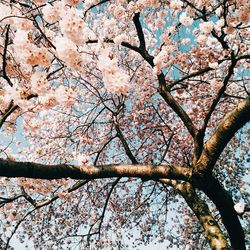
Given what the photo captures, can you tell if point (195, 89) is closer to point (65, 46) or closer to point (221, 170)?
point (221, 170)

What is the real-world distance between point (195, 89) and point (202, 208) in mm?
3695

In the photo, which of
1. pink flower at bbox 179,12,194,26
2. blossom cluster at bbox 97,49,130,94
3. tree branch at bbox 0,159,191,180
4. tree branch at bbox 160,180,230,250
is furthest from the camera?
pink flower at bbox 179,12,194,26

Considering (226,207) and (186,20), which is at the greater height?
(186,20)

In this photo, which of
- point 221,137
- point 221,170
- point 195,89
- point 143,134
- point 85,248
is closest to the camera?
point 221,137

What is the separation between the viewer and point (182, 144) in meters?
9.66

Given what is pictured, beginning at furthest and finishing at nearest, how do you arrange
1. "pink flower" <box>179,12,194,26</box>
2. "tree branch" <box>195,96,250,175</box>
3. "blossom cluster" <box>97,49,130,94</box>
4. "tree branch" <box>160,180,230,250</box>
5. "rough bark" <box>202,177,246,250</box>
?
1. "pink flower" <box>179,12,194,26</box>
2. "tree branch" <box>160,180,230,250</box>
3. "rough bark" <box>202,177,246,250</box>
4. "tree branch" <box>195,96,250,175</box>
5. "blossom cluster" <box>97,49,130,94</box>

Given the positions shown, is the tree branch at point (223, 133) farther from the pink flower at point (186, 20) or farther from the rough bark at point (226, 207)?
the pink flower at point (186, 20)

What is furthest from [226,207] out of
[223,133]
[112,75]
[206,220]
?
[112,75]

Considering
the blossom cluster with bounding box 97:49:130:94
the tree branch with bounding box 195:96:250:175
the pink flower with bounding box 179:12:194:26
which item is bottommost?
the blossom cluster with bounding box 97:49:130:94

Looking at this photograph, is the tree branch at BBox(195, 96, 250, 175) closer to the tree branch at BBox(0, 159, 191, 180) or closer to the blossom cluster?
the tree branch at BBox(0, 159, 191, 180)

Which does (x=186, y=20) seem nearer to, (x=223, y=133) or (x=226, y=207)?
(x=223, y=133)

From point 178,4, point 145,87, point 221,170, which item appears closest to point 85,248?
point 145,87

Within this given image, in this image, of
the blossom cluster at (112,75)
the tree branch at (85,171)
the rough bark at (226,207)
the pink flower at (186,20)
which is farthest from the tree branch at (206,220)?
the blossom cluster at (112,75)

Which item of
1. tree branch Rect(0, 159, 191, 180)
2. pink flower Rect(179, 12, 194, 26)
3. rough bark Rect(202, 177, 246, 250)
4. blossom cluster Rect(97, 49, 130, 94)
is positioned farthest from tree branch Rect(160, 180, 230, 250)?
blossom cluster Rect(97, 49, 130, 94)
